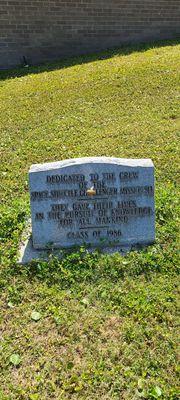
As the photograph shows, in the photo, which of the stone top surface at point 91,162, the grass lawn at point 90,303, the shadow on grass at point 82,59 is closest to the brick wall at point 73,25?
the shadow on grass at point 82,59

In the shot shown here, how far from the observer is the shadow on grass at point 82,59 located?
11453mm

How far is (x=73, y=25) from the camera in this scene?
40.7ft

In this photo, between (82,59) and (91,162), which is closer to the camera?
(91,162)

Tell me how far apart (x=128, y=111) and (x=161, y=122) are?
2.68ft

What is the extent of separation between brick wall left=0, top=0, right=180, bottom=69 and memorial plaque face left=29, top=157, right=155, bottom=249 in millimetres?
8503

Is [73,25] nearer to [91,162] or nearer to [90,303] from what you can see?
[91,162]

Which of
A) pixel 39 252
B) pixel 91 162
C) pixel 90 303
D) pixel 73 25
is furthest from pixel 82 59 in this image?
pixel 90 303

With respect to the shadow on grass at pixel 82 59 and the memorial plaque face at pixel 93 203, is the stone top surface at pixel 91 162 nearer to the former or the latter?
the memorial plaque face at pixel 93 203

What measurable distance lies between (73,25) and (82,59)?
1.16 metres

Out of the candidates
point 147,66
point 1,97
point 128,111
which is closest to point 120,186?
point 128,111

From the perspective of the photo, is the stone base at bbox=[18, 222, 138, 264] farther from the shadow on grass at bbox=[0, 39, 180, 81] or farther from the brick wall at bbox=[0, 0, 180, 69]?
the brick wall at bbox=[0, 0, 180, 69]

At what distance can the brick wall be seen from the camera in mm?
12047

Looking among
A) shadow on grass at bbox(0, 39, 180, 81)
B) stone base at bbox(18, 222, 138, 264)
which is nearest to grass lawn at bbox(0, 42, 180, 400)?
stone base at bbox(18, 222, 138, 264)

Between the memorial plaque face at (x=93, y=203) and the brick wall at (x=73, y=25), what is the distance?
850cm
